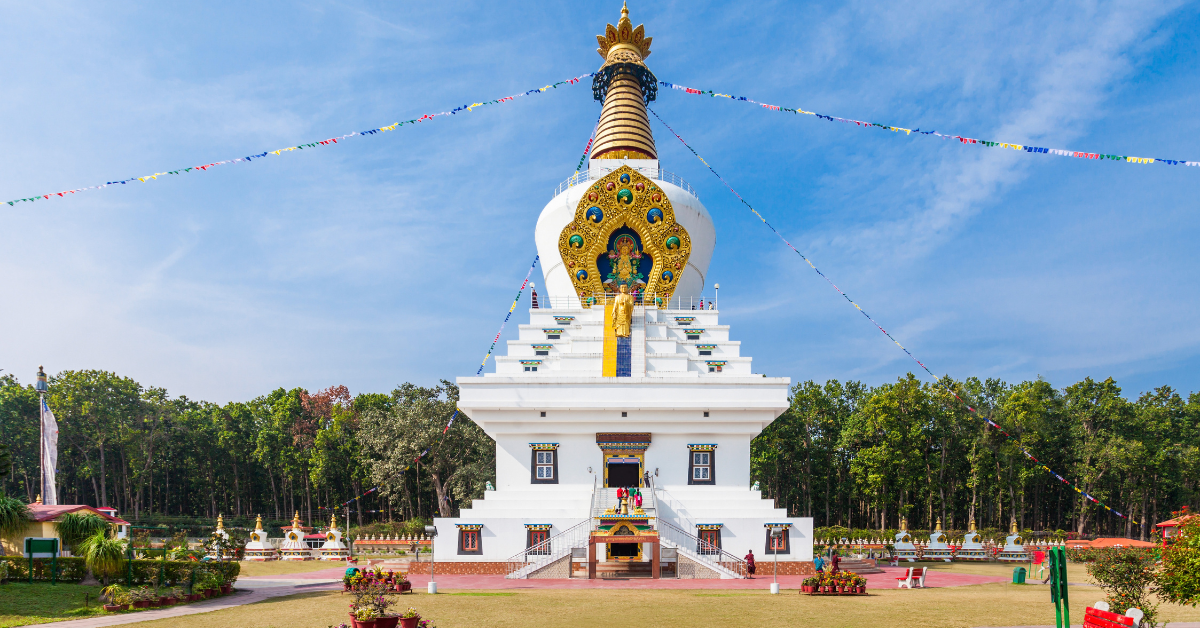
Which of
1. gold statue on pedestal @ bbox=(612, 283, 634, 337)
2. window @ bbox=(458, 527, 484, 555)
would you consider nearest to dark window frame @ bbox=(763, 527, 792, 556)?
gold statue on pedestal @ bbox=(612, 283, 634, 337)

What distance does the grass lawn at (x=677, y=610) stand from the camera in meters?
14.9

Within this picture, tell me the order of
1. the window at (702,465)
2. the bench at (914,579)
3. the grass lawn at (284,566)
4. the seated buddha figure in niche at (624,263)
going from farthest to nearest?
the seated buddha figure in niche at (624,263) < the grass lawn at (284,566) < the window at (702,465) < the bench at (914,579)

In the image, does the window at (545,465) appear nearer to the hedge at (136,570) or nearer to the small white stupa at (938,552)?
the hedge at (136,570)

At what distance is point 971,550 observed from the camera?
38656 mm

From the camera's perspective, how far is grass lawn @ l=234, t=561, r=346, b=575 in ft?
98.0


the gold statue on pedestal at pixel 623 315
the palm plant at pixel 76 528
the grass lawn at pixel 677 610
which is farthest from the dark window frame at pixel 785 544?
the palm plant at pixel 76 528

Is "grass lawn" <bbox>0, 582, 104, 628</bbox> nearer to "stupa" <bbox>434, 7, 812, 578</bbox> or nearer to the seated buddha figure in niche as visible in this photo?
"stupa" <bbox>434, 7, 812, 578</bbox>

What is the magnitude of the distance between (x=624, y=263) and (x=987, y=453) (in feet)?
93.2

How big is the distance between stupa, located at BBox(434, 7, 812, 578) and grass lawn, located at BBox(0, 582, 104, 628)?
11299 millimetres

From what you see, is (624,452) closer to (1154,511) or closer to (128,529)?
(128,529)

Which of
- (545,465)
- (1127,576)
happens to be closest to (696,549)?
(545,465)

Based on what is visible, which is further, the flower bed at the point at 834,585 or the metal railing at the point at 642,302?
the metal railing at the point at 642,302

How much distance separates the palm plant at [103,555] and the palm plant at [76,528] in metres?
1.59

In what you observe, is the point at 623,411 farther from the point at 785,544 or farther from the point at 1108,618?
Result: the point at 1108,618
